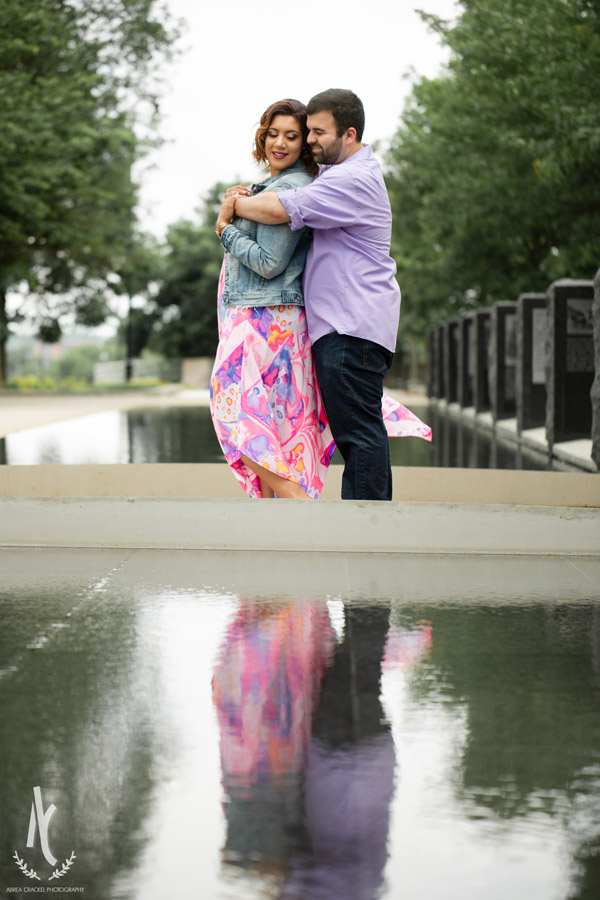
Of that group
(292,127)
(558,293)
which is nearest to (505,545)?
(292,127)

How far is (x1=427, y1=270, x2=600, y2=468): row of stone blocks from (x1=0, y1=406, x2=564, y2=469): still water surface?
650mm

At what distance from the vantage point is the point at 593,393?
1073cm

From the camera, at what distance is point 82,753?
91.8 inches

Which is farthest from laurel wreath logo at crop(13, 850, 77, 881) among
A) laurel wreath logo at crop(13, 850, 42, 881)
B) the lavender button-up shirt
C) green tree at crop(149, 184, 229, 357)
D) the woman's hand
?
green tree at crop(149, 184, 229, 357)

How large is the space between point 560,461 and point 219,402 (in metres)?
7.77

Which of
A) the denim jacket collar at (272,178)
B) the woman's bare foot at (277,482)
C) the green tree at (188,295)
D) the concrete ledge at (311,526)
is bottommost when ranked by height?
the concrete ledge at (311,526)

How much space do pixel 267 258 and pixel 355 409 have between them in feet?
2.30

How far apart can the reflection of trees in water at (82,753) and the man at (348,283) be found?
2.04m

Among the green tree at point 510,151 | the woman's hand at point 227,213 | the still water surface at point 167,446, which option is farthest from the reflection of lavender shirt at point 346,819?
the green tree at point 510,151

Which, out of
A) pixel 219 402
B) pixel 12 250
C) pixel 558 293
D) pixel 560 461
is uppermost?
pixel 12 250

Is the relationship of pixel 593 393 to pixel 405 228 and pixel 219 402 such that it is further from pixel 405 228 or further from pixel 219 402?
pixel 405 228

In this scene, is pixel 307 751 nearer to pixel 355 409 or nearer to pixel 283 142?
pixel 355 409

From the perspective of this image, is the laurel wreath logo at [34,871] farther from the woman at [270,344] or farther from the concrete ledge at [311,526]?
the woman at [270,344]

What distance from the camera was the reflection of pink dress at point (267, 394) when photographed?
508 cm
